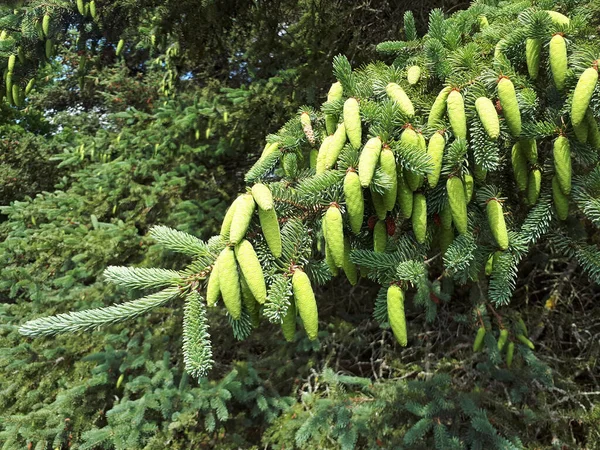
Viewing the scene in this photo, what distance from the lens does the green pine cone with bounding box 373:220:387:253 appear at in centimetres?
117

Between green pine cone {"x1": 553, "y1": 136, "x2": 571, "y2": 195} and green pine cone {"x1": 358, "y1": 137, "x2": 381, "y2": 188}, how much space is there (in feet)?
1.77

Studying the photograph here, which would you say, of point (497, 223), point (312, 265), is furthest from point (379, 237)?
point (497, 223)

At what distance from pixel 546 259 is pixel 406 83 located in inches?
105

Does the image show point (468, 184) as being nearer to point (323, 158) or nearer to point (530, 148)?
point (530, 148)

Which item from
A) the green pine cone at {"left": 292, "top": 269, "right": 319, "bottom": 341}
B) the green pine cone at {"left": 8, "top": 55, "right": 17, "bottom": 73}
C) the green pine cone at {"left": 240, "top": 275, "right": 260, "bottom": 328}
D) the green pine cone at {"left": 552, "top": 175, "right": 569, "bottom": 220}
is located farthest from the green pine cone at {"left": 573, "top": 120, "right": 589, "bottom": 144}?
the green pine cone at {"left": 8, "top": 55, "right": 17, "bottom": 73}

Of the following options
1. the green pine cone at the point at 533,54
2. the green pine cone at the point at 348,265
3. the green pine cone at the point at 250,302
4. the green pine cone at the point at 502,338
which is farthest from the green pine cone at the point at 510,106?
the green pine cone at the point at 502,338

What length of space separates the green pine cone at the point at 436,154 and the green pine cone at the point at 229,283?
562 mm

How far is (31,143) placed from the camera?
22.9 feet

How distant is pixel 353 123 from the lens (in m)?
1.13

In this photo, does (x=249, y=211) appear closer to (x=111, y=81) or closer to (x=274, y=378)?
(x=274, y=378)

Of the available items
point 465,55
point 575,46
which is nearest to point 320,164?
point 465,55

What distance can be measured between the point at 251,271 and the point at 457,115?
28.5 inches

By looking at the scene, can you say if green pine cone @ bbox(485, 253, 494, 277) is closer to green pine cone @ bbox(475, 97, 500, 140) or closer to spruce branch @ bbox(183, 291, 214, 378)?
green pine cone @ bbox(475, 97, 500, 140)

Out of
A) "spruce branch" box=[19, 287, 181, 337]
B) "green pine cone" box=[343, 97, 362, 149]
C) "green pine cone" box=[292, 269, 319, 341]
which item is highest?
"green pine cone" box=[343, 97, 362, 149]
